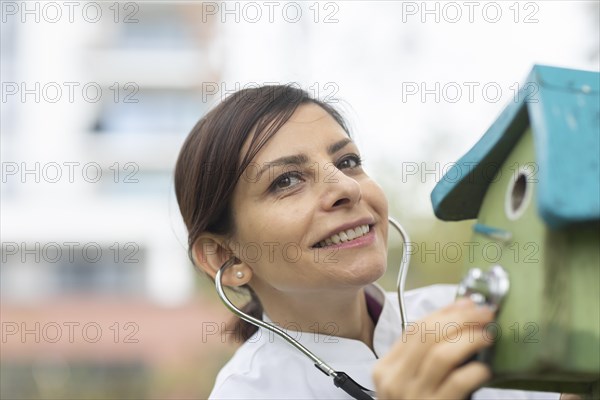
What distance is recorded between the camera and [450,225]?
6.33 metres

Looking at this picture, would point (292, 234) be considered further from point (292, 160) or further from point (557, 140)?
point (557, 140)

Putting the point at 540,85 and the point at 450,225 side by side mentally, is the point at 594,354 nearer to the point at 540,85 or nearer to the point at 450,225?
the point at 540,85

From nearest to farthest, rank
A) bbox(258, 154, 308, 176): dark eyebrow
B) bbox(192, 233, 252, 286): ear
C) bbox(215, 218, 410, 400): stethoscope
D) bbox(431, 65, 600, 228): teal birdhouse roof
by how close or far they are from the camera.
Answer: bbox(431, 65, 600, 228): teal birdhouse roof → bbox(215, 218, 410, 400): stethoscope → bbox(258, 154, 308, 176): dark eyebrow → bbox(192, 233, 252, 286): ear

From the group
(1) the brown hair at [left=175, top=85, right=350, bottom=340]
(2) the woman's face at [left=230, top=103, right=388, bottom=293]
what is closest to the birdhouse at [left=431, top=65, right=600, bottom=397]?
(2) the woman's face at [left=230, top=103, right=388, bottom=293]

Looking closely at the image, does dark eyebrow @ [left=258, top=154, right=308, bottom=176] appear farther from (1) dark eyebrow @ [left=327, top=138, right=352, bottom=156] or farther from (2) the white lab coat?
(2) the white lab coat

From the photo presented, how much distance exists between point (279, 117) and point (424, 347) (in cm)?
74

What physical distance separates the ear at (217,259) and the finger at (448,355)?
2.41 ft

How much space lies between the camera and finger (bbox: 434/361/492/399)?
105cm

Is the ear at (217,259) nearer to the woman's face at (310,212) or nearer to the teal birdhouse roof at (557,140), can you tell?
the woman's face at (310,212)

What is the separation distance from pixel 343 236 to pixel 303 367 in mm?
348

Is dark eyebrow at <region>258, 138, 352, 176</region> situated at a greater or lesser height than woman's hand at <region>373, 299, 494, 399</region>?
greater

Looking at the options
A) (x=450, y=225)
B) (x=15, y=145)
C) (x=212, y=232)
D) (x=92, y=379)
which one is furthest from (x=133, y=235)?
(x=212, y=232)

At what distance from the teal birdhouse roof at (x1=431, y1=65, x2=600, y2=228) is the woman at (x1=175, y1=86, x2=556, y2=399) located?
33 cm

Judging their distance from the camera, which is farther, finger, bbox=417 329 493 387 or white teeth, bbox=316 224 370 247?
white teeth, bbox=316 224 370 247
